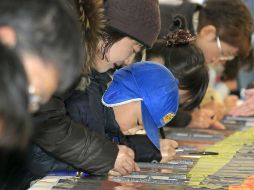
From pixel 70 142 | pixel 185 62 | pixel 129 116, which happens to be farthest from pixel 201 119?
pixel 70 142

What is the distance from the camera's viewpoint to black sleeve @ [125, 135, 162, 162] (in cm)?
197

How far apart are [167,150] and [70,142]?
0.44 meters

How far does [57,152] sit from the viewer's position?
1708 mm

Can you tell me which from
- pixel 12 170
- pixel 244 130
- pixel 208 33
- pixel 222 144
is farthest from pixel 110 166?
pixel 208 33

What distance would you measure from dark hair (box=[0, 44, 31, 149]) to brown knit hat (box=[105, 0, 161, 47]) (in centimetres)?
110

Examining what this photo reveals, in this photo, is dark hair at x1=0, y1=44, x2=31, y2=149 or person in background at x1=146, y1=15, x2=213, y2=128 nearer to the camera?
dark hair at x1=0, y1=44, x2=31, y2=149

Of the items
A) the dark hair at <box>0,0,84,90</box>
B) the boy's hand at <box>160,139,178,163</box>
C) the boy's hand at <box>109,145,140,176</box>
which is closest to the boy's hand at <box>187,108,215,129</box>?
the boy's hand at <box>160,139,178,163</box>

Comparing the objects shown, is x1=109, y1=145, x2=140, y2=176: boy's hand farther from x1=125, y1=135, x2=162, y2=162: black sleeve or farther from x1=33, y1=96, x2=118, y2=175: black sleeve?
x1=125, y1=135, x2=162, y2=162: black sleeve

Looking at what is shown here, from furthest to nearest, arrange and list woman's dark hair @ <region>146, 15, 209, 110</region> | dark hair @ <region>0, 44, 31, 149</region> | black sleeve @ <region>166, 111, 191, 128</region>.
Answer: black sleeve @ <region>166, 111, 191, 128</region>
woman's dark hair @ <region>146, 15, 209, 110</region>
dark hair @ <region>0, 44, 31, 149</region>

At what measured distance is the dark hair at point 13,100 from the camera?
82cm

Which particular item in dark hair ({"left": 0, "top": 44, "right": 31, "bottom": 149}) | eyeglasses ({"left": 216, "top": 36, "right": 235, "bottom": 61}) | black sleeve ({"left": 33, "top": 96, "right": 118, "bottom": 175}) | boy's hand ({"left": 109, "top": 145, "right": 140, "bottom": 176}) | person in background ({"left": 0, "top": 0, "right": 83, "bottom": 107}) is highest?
eyeglasses ({"left": 216, "top": 36, "right": 235, "bottom": 61})

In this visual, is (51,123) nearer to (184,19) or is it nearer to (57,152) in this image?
(57,152)

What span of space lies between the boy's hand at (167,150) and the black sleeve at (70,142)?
272 millimetres

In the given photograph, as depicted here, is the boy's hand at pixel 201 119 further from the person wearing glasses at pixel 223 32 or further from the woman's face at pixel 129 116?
the woman's face at pixel 129 116
